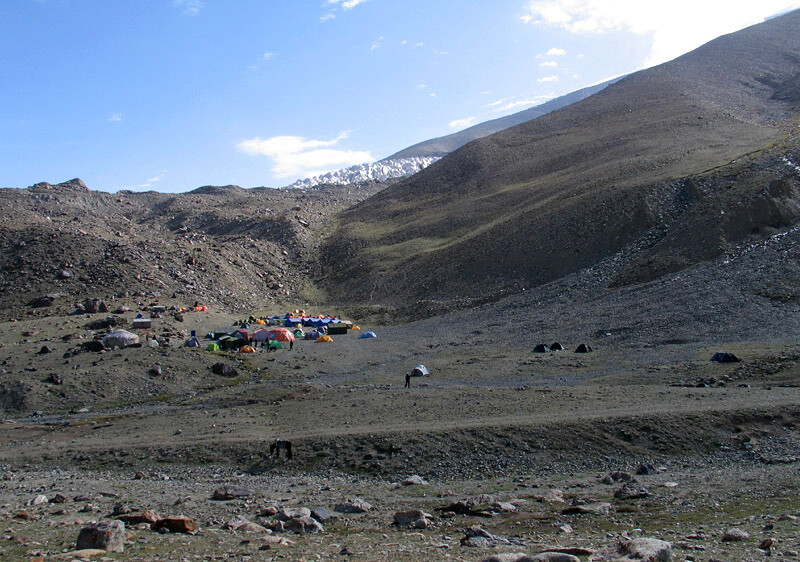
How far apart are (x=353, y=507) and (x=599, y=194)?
57.5 m

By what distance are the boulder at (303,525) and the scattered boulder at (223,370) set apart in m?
23.8

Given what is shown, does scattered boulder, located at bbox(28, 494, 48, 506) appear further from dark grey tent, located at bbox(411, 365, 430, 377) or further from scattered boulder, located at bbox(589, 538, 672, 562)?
dark grey tent, located at bbox(411, 365, 430, 377)

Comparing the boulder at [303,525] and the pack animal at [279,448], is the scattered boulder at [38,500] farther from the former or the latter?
the boulder at [303,525]

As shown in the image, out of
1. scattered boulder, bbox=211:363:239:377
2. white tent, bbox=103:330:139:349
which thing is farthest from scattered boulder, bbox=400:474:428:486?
white tent, bbox=103:330:139:349

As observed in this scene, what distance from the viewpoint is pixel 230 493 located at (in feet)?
49.2

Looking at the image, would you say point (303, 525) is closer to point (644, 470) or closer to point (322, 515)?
point (322, 515)

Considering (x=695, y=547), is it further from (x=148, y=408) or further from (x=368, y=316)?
(x=368, y=316)

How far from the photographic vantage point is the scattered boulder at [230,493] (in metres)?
14.9

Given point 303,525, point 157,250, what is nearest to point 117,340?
point 303,525

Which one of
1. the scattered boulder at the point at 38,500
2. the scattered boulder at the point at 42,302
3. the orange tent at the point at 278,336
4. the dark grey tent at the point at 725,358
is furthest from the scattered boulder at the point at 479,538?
the scattered boulder at the point at 42,302

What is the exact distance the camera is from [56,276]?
57.4 m

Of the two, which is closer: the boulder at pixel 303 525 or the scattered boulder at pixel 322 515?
the boulder at pixel 303 525

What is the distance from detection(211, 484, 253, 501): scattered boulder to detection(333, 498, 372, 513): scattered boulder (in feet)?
9.31

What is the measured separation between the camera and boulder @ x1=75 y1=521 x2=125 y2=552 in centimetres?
942
